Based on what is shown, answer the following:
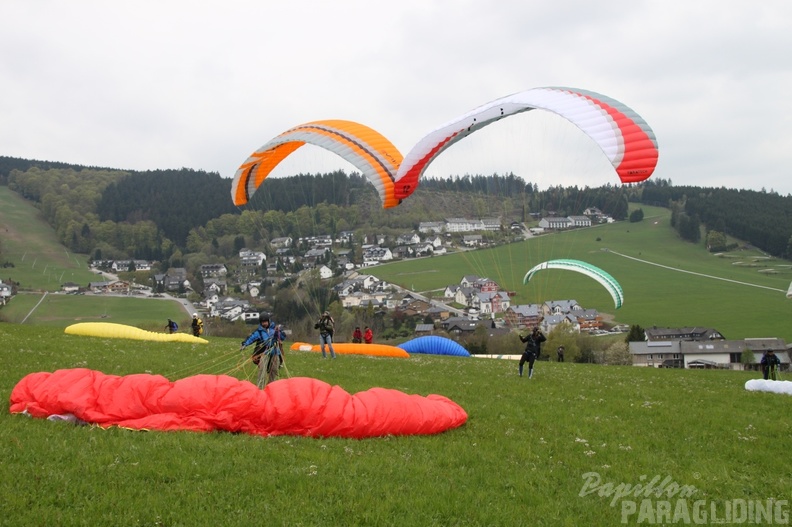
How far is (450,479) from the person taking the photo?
7328mm

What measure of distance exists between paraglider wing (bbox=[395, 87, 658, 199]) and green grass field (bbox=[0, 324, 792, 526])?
4.51m

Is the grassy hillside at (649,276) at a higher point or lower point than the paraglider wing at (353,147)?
lower

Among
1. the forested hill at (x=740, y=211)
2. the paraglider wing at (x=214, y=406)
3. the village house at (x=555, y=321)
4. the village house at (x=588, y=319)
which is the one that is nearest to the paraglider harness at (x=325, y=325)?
the paraglider wing at (x=214, y=406)

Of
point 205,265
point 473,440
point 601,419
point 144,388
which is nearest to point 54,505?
point 144,388

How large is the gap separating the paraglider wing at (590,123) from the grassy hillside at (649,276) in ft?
158

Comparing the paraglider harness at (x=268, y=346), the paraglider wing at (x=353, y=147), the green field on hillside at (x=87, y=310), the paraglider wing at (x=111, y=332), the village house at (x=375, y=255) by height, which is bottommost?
the green field on hillside at (x=87, y=310)

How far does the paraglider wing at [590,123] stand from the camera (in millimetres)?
13125

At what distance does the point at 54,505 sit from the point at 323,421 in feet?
11.7

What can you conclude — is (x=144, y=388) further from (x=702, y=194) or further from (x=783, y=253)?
(x=702, y=194)

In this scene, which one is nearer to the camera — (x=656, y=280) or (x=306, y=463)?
(x=306, y=463)

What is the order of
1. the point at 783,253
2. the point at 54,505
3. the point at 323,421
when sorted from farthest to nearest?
the point at 783,253, the point at 323,421, the point at 54,505

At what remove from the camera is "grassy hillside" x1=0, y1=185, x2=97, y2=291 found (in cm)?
9456

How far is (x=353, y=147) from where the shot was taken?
18922 mm

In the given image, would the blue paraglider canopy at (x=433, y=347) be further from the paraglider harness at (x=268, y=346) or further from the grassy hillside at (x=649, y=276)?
the grassy hillside at (x=649, y=276)
